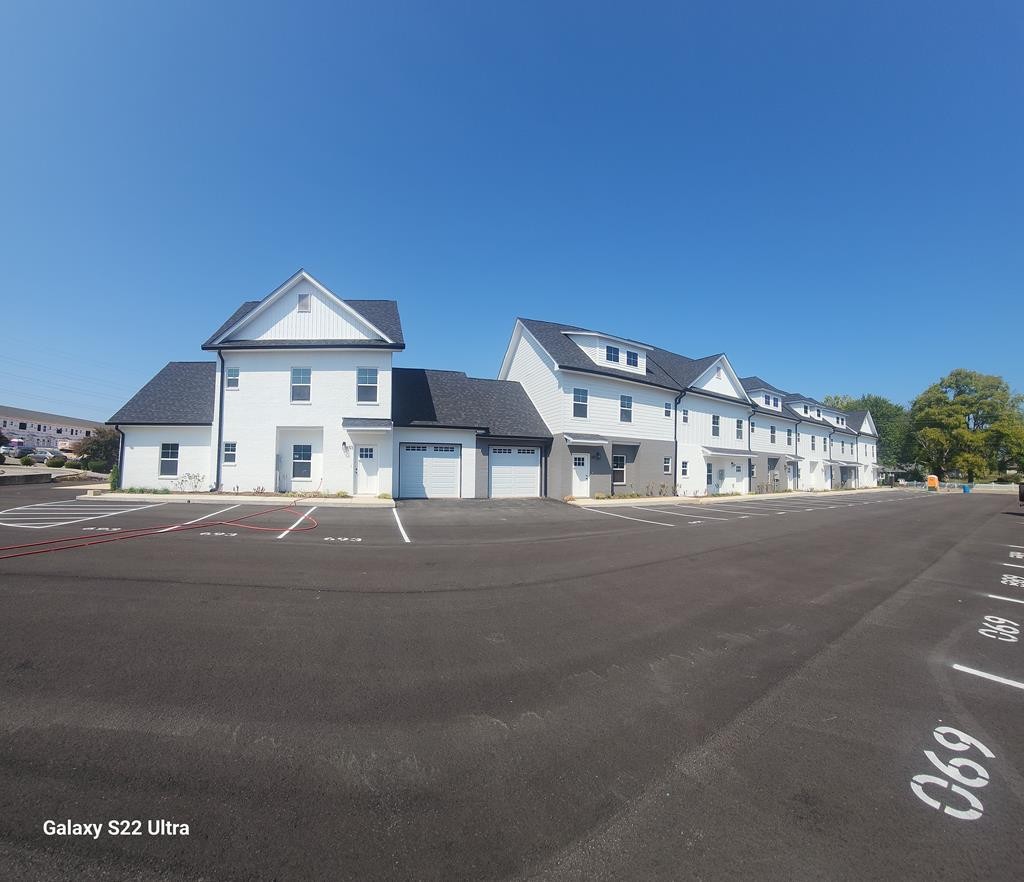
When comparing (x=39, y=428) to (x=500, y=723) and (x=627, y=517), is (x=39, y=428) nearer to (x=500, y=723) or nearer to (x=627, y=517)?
(x=627, y=517)

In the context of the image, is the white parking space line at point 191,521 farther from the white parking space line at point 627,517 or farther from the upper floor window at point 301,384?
the white parking space line at point 627,517

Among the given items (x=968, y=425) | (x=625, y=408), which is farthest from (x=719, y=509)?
(x=968, y=425)

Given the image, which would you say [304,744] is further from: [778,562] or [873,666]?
[778,562]

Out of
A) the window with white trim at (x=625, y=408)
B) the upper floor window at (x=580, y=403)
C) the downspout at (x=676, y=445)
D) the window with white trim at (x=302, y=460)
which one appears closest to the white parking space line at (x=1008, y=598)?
the upper floor window at (x=580, y=403)

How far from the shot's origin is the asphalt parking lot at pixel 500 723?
2.15m

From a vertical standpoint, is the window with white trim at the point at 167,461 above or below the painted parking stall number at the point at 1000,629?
above

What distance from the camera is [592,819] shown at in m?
2.34

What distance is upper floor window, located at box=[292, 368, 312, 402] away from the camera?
1973 cm

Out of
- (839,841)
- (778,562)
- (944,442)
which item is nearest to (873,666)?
(839,841)

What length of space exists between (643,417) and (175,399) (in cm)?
2573

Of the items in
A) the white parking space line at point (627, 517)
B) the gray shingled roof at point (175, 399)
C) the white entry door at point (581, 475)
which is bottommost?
the white parking space line at point (627, 517)

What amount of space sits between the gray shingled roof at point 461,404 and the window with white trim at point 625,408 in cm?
475

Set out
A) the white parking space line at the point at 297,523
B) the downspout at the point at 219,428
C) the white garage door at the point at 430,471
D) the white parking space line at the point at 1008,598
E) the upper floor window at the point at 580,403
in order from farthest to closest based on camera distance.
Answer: the upper floor window at the point at 580,403 < the white garage door at the point at 430,471 < the downspout at the point at 219,428 < the white parking space line at the point at 297,523 < the white parking space line at the point at 1008,598

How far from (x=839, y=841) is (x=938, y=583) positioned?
855 cm
